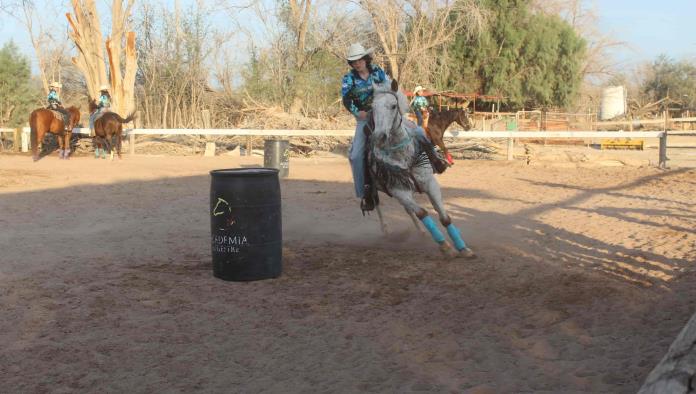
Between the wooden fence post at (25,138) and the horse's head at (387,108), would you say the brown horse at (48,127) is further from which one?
the horse's head at (387,108)

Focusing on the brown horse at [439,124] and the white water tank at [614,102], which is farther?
the white water tank at [614,102]

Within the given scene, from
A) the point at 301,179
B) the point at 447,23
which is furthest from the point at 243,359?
the point at 447,23

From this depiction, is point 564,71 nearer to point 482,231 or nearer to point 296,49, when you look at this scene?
point 296,49

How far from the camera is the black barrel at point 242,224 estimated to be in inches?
238

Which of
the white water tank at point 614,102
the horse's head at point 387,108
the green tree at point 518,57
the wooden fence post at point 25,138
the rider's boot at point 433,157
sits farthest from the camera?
the white water tank at point 614,102

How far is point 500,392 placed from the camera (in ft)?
11.6

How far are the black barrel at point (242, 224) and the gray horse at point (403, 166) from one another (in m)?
1.37

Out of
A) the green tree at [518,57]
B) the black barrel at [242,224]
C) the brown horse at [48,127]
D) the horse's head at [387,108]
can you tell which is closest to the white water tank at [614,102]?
the green tree at [518,57]

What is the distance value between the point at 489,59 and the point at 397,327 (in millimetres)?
41352

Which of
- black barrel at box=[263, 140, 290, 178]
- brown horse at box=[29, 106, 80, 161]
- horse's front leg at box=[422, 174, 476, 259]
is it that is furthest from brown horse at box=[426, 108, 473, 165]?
brown horse at box=[29, 106, 80, 161]

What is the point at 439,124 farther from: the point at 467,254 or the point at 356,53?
the point at 467,254

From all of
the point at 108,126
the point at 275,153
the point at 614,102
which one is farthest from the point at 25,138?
the point at 614,102

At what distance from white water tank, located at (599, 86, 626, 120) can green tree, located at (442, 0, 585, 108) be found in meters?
4.28

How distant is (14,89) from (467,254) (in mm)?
41668
